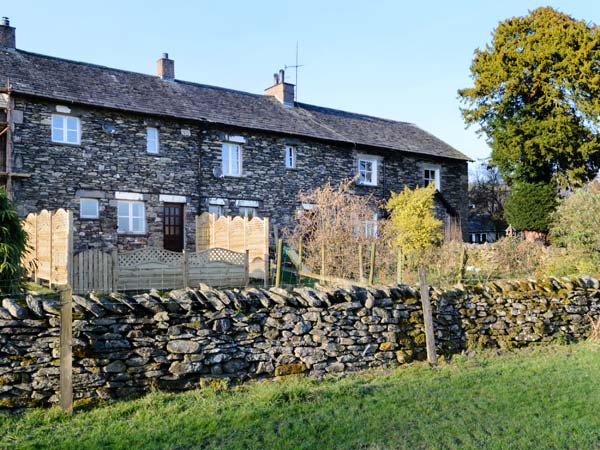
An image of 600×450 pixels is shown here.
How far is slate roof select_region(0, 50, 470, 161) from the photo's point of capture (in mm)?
19031

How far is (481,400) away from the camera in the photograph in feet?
21.7

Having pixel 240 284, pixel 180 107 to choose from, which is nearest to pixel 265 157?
pixel 180 107

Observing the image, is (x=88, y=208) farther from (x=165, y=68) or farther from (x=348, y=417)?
(x=348, y=417)

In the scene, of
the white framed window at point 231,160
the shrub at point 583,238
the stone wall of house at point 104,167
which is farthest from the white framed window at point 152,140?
the shrub at point 583,238

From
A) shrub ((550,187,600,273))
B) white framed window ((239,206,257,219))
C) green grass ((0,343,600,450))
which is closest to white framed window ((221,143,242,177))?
white framed window ((239,206,257,219))

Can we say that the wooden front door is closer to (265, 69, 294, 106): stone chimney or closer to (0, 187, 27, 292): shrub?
(265, 69, 294, 106): stone chimney

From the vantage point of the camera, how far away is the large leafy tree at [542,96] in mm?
26375

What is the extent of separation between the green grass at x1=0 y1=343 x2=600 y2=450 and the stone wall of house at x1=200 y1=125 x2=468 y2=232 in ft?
48.5

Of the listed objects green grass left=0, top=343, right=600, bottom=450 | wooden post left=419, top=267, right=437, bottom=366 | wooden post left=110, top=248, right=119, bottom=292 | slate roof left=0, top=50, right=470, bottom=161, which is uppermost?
slate roof left=0, top=50, right=470, bottom=161

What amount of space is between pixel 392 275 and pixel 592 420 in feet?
28.7

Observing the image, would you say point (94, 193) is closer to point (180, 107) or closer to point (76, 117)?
point (76, 117)

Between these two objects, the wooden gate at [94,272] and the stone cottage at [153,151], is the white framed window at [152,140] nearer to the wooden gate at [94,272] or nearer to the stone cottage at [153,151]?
the stone cottage at [153,151]

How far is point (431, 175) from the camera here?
28.4 meters

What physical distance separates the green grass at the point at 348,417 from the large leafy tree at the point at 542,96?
21475 mm
